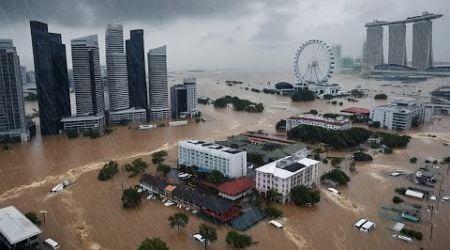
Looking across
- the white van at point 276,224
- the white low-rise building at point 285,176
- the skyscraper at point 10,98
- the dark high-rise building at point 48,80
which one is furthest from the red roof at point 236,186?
the dark high-rise building at point 48,80

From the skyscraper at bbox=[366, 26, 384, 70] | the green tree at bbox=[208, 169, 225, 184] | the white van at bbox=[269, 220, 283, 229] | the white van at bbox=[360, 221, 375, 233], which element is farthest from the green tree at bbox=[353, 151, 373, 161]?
the skyscraper at bbox=[366, 26, 384, 70]

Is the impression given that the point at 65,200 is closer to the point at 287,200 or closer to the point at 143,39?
the point at 287,200

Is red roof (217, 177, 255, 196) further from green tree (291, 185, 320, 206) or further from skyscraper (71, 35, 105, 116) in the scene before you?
skyscraper (71, 35, 105, 116)

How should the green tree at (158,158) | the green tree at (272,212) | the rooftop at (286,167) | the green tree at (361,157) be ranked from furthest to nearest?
1. the green tree at (361,157)
2. the green tree at (158,158)
3. the rooftop at (286,167)
4. the green tree at (272,212)

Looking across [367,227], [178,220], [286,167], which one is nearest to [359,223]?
[367,227]

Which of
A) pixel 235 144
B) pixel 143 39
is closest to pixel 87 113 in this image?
pixel 143 39

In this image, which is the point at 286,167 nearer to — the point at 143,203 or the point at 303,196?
the point at 303,196

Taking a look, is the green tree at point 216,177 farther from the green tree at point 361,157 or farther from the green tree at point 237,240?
the green tree at point 361,157
